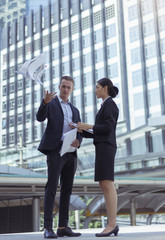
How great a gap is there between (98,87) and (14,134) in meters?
66.2

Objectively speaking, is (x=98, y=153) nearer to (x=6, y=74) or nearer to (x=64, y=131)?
(x=64, y=131)

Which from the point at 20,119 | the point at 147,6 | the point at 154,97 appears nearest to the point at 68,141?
the point at 154,97

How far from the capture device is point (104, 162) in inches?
186

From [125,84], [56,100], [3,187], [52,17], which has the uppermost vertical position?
[52,17]

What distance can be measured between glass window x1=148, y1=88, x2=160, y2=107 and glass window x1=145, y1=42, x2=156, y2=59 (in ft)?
16.5

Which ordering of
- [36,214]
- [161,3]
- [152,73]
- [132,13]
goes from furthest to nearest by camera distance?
[132,13] < [161,3] < [152,73] < [36,214]

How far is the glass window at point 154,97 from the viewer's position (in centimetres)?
4706

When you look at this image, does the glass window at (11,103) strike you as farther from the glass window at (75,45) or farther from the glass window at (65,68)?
the glass window at (75,45)

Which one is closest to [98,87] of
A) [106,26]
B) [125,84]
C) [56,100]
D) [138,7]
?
[56,100]

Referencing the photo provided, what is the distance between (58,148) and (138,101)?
4492cm

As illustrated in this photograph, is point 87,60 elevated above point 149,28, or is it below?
below

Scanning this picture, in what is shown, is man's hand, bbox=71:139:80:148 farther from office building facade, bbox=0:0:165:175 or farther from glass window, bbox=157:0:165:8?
glass window, bbox=157:0:165:8

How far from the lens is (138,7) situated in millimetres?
52844

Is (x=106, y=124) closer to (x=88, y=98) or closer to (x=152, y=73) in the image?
(x=152, y=73)
